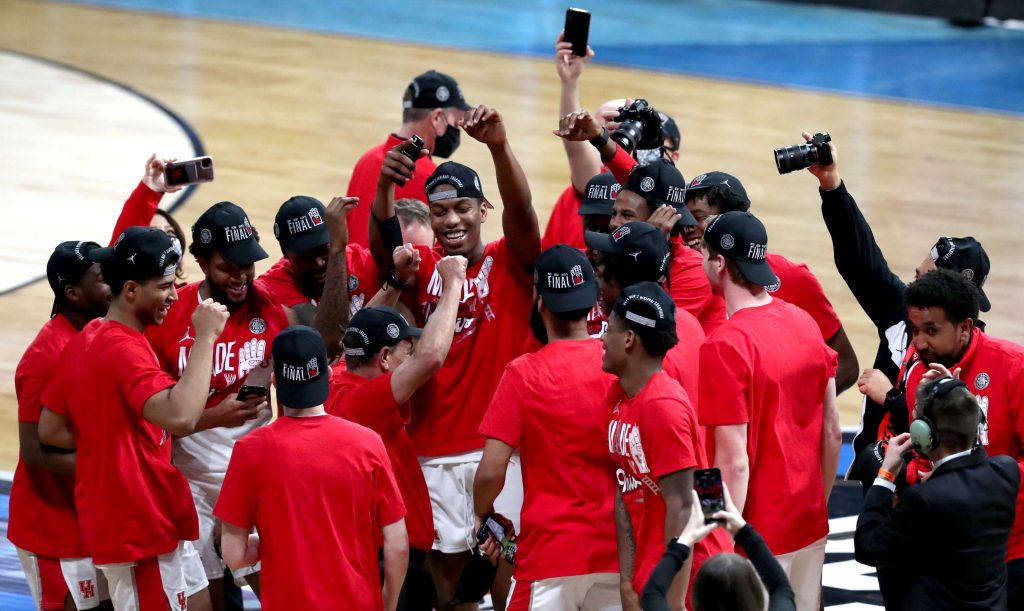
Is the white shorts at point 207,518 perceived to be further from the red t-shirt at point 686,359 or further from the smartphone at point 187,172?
the red t-shirt at point 686,359

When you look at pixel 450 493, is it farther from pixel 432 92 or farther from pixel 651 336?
pixel 432 92

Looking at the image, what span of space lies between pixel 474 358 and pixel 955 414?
2104 millimetres

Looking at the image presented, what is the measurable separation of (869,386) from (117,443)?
2.80m

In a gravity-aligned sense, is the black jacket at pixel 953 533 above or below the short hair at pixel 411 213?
below

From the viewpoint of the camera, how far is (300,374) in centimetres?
459

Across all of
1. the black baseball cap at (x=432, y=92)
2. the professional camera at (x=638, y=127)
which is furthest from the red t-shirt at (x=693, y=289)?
the black baseball cap at (x=432, y=92)

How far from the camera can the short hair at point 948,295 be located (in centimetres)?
500

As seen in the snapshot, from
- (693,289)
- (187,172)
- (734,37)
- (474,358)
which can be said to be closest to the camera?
(693,289)

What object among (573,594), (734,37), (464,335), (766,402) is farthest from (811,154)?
(734,37)

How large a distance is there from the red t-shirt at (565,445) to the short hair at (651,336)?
329 mm

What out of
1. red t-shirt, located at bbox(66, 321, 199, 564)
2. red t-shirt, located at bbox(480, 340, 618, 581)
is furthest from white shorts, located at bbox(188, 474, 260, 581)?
red t-shirt, located at bbox(480, 340, 618, 581)

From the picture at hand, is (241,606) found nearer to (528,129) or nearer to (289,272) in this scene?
(289,272)

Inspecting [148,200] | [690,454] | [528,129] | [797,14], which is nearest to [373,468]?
[690,454]

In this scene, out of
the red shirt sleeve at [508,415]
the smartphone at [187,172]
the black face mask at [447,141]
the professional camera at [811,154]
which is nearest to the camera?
the red shirt sleeve at [508,415]
